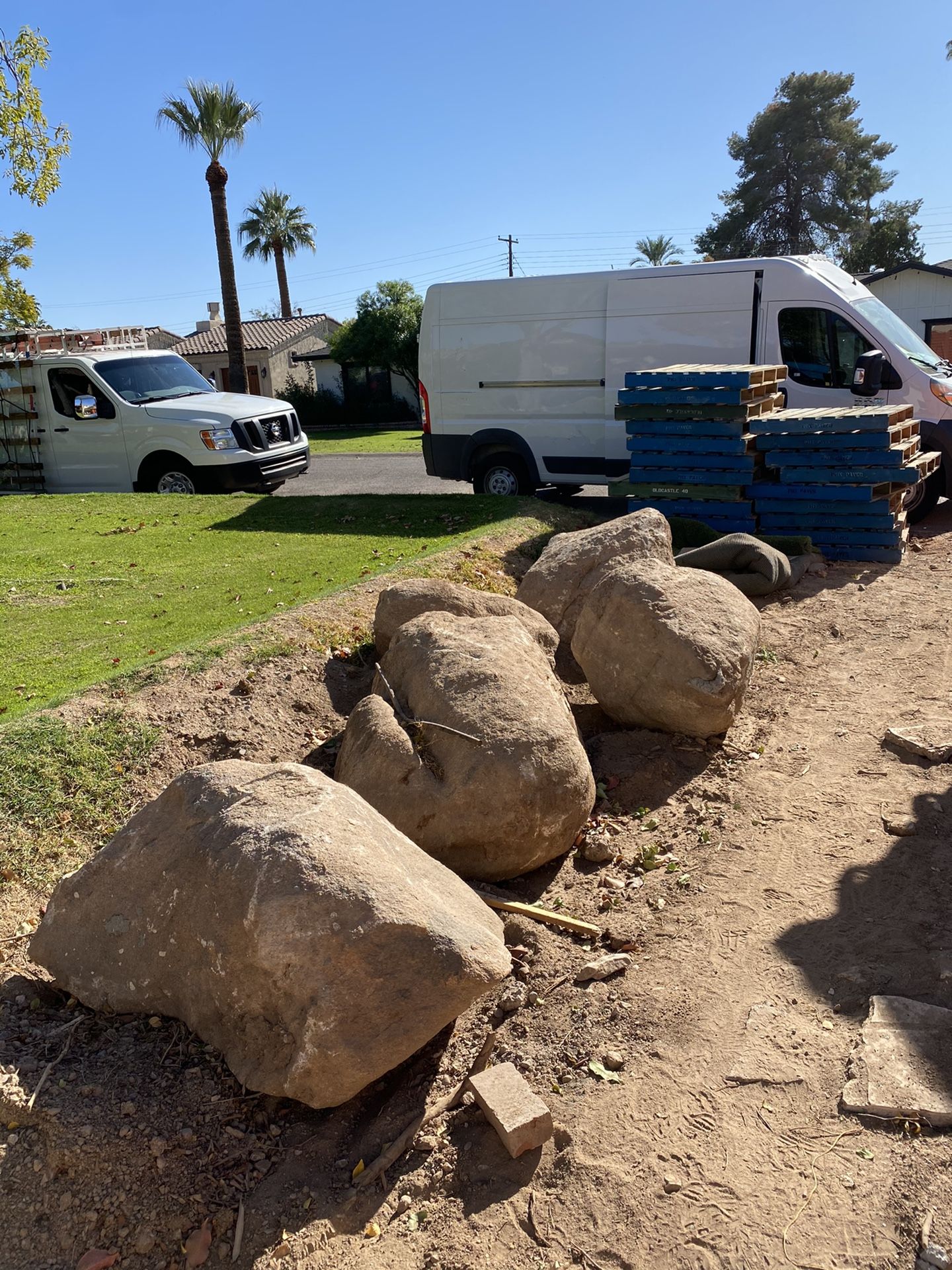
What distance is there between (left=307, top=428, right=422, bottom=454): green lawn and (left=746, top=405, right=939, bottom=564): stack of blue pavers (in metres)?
14.4

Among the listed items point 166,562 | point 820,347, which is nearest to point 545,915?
point 166,562

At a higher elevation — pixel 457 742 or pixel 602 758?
pixel 457 742

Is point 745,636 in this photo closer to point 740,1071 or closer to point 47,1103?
point 740,1071

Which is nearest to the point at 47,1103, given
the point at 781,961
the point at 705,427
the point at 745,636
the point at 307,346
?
the point at 781,961

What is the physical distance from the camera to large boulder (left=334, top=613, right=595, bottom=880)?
4418 mm

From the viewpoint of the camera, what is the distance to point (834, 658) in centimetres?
724

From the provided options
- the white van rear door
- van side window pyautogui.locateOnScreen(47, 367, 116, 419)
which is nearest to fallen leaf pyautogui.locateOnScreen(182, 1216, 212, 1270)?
the white van rear door

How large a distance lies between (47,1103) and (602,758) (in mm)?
3476

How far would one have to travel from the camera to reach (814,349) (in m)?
11.2

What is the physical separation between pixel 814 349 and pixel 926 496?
7.23 ft

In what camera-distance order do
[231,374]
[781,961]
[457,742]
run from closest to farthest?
[781,961], [457,742], [231,374]

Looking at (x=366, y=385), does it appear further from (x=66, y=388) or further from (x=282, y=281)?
(x=66, y=388)

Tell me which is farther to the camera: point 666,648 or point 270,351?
point 270,351

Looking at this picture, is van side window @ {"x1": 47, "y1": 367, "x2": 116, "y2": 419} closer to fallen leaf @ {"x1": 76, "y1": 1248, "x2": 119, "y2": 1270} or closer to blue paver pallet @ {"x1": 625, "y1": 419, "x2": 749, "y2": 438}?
blue paver pallet @ {"x1": 625, "y1": 419, "x2": 749, "y2": 438}
